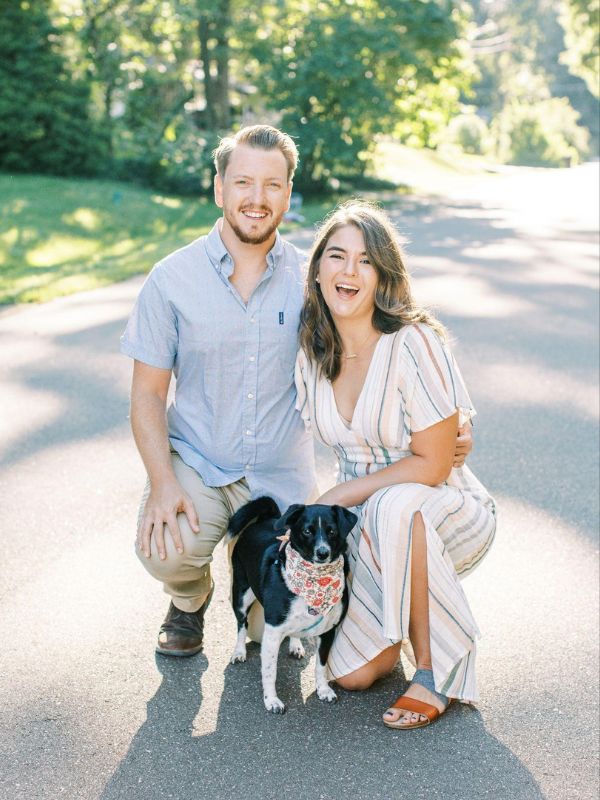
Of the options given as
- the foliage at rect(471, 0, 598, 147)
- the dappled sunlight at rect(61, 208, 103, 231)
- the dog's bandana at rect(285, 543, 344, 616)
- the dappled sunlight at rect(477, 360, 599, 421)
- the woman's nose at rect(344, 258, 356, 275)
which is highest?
the foliage at rect(471, 0, 598, 147)

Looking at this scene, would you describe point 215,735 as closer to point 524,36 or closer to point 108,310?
point 108,310

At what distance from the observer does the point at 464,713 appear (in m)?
3.23

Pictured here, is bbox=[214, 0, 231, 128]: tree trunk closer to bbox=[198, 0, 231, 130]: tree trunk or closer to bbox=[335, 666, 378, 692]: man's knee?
bbox=[198, 0, 231, 130]: tree trunk

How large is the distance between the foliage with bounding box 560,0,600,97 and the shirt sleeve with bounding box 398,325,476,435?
34.3m

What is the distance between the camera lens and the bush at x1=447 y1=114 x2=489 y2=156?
160 feet

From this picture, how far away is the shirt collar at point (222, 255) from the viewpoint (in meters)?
3.55

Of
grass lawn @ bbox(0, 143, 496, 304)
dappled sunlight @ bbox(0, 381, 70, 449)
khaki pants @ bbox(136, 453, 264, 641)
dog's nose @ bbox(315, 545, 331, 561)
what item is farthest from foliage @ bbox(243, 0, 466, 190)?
dog's nose @ bbox(315, 545, 331, 561)

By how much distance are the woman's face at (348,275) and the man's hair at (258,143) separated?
1.44 feet

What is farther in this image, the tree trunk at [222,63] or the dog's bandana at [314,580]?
the tree trunk at [222,63]

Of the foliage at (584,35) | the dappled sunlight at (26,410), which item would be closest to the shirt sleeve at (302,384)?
the dappled sunlight at (26,410)

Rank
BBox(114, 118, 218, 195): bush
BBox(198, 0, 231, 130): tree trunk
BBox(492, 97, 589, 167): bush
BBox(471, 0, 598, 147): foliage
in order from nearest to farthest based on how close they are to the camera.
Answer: BBox(114, 118, 218, 195): bush → BBox(198, 0, 231, 130): tree trunk → BBox(492, 97, 589, 167): bush → BBox(471, 0, 598, 147): foliage

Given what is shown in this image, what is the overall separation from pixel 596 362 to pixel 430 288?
122 inches

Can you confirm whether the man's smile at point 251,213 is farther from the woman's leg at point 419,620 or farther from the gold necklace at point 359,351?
the woman's leg at point 419,620

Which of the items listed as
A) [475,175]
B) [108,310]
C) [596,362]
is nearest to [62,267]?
[108,310]
